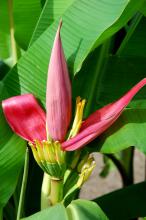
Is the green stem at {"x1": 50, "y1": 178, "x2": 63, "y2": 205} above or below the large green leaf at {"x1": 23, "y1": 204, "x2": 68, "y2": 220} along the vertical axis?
below

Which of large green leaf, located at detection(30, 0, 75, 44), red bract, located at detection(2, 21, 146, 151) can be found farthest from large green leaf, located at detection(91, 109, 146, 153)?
large green leaf, located at detection(30, 0, 75, 44)

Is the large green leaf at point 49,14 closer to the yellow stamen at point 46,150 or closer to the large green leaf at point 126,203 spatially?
the yellow stamen at point 46,150

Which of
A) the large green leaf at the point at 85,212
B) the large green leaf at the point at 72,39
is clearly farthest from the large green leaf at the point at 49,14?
the large green leaf at the point at 85,212

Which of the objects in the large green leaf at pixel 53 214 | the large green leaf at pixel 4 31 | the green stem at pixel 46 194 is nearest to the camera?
the large green leaf at pixel 53 214

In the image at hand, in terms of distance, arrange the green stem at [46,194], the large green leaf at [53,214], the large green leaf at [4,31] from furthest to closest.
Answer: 1. the large green leaf at [4,31]
2. the green stem at [46,194]
3. the large green leaf at [53,214]

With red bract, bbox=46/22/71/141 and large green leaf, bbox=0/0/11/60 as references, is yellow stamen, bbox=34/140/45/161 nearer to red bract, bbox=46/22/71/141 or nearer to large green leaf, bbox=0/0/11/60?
red bract, bbox=46/22/71/141
